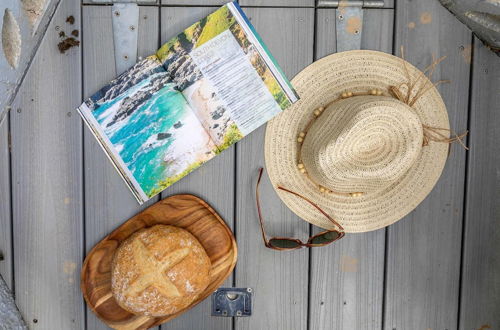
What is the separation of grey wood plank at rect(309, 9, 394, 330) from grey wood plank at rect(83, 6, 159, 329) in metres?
0.39

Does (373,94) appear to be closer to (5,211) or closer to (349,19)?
(349,19)

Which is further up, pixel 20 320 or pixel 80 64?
pixel 80 64

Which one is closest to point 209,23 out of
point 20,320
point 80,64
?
point 80,64

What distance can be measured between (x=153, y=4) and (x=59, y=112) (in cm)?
29

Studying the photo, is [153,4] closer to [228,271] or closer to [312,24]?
[312,24]

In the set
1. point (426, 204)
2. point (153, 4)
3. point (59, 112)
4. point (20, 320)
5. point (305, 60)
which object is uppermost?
point (153, 4)

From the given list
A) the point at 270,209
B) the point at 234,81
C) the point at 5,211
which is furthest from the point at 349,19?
the point at 5,211

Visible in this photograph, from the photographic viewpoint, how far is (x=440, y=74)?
83 centimetres

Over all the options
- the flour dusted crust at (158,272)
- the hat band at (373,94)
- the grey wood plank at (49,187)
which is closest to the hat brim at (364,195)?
the hat band at (373,94)

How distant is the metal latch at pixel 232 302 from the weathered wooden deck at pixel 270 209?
0.06 feet

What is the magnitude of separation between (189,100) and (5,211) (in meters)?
0.46

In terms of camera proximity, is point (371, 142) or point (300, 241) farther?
point (300, 241)

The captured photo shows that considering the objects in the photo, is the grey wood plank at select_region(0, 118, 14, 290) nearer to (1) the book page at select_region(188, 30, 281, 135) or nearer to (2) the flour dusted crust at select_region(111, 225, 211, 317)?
(2) the flour dusted crust at select_region(111, 225, 211, 317)

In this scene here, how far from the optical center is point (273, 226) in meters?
0.86
